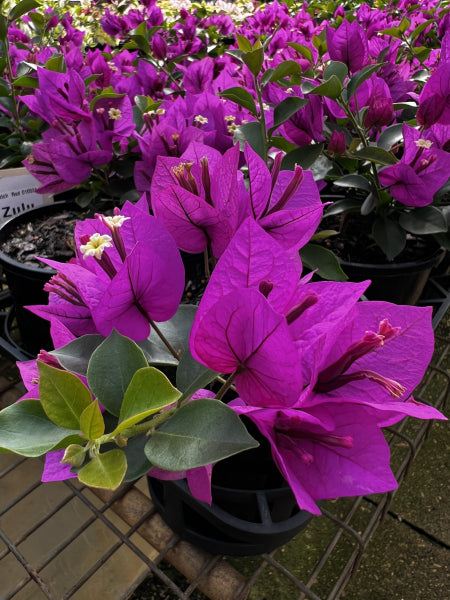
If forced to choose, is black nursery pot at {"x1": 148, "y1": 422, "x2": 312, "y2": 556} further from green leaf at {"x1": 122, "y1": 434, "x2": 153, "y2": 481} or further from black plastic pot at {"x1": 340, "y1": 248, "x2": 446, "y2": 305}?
black plastic pot at {"x1": 340, "y1": 248, "x2": 446, "y2": 305}

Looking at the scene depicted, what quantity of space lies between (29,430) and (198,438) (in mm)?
101

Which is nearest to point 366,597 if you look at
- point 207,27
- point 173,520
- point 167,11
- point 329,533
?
point 329,533

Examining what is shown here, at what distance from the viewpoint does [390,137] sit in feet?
2.24

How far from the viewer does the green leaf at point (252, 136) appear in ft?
1.84

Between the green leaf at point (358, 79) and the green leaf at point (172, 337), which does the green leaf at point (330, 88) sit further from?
the green leaf at point (172, 337)

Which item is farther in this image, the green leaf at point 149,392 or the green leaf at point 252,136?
the green leaf at point 252,136

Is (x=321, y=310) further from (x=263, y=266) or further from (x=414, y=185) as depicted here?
(x=414, y=185)

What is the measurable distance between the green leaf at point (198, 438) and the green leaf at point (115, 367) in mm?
34

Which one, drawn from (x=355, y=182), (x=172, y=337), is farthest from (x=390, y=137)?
(x=172, y=337)

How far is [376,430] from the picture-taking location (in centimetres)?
28

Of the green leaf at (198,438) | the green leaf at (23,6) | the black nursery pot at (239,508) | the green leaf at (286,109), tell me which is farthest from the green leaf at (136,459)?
the green leaf at (23,6)

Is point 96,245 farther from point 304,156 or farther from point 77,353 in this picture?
point 304,156

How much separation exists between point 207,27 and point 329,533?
4.84 ft

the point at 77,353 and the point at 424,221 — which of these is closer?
the point at 77,353
